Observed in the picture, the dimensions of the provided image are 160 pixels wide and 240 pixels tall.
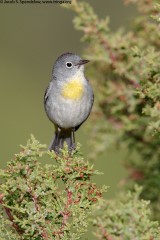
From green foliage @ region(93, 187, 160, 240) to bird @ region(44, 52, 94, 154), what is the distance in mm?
2487

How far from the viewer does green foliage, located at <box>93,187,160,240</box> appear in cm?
285

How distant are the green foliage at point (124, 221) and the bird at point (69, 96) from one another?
2.49m

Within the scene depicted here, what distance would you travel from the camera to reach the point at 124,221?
2875mm

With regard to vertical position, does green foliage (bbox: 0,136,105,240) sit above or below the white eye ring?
below

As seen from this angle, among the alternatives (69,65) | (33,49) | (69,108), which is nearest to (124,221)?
(69,108)

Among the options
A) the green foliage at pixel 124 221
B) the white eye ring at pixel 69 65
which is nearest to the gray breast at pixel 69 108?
the white eye ring at pixel 69 65

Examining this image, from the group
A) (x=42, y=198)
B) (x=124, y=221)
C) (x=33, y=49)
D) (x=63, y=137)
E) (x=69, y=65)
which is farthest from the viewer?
(x=33, y=49)

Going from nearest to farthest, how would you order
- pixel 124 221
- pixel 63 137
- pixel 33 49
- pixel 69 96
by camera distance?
1. pixel 124 221
2. pixel 69 96
3. pixel 63 137
4. pixel 33 49

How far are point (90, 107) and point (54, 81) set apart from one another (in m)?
0.54

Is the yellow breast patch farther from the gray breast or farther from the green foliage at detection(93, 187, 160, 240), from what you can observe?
the green foliage at detection(93, 187, 160, 240)

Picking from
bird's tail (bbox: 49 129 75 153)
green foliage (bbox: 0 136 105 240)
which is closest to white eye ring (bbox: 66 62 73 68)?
bird's tail (bbox: 49 129 75 153)

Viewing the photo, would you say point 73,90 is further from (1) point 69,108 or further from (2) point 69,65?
(2) point 69,65

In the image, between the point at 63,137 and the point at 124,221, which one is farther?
the point at 63,137

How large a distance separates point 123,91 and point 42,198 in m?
2.00
